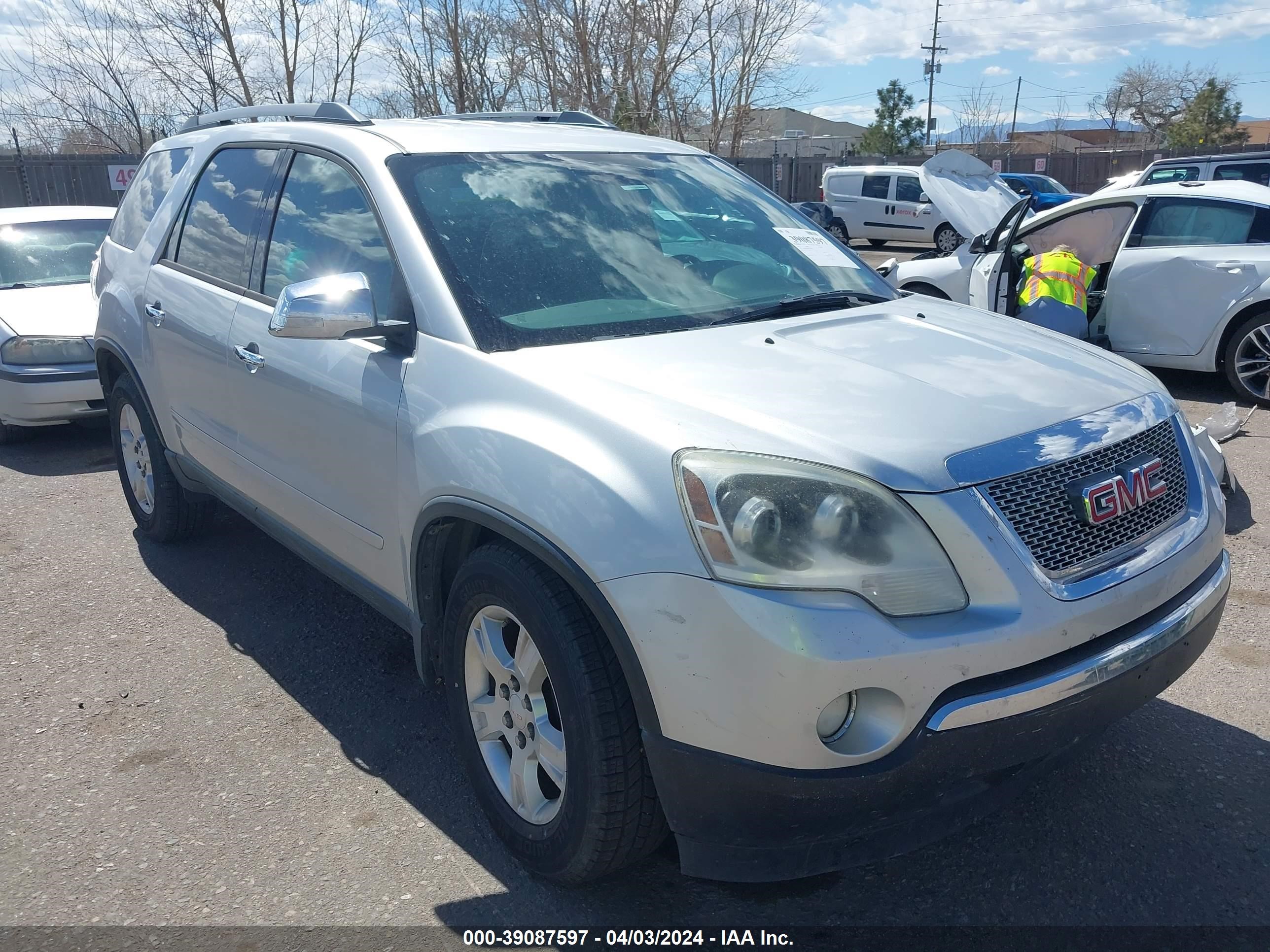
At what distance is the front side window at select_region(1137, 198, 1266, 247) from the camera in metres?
7.36

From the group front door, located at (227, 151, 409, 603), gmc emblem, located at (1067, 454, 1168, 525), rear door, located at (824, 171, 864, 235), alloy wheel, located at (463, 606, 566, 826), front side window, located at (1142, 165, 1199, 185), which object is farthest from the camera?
rear door, located at (824, 171, 864, 235)

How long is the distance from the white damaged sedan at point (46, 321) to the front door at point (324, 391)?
357 cm

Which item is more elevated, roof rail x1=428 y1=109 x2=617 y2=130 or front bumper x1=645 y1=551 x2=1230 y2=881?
roof rail x1=428 y1=109 x2=617 y2=130

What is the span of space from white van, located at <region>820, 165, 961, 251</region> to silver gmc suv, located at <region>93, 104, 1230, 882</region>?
2022 cm

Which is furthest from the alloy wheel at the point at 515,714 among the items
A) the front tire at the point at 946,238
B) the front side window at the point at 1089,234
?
the front tire at the point at 946,238

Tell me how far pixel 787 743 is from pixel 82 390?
643 cm

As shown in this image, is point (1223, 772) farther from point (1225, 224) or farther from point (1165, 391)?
point (1225, 224)

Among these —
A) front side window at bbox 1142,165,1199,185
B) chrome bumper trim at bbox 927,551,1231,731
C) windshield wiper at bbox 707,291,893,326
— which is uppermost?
front side window at bbox 1142,165,1199,185

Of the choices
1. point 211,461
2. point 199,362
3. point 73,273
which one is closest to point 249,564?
point 211,461

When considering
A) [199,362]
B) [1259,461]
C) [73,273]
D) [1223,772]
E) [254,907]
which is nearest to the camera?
[254,907]

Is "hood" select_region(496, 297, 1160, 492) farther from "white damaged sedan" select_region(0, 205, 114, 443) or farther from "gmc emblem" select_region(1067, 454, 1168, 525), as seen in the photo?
"white damaged sedan" select_region(0, 205, 114, 443)

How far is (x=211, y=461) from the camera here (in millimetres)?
4125

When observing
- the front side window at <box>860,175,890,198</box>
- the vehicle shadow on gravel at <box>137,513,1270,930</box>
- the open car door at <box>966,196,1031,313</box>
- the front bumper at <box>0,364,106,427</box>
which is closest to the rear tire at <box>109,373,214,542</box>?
the vehicle shadow on gravel at <box>137,513,1270,930</box>

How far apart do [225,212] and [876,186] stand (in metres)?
21.7
